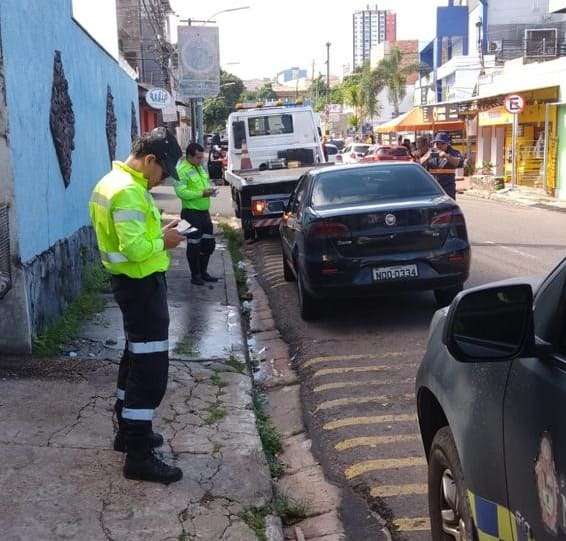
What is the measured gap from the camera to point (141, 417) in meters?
4.29

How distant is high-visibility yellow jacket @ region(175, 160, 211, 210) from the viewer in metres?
9.95

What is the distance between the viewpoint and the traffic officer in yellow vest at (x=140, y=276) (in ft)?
13.7

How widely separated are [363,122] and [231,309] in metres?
70.5

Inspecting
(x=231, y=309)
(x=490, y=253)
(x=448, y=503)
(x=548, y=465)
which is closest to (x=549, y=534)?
(x=548, y=465)

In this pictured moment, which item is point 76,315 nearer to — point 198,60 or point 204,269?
point 204,269

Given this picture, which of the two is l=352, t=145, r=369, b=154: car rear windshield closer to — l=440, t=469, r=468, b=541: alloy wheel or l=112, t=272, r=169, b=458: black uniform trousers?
l=112, t=272, r=169, b=458: black uniform trousers

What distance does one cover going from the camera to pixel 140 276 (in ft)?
13.9

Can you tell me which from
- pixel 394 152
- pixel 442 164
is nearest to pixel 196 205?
pixel 442 164

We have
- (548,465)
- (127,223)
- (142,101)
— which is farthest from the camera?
(142,101)

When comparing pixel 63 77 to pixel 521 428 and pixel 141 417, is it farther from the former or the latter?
pixel 521 428

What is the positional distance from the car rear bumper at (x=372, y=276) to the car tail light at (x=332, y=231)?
23 centimetres

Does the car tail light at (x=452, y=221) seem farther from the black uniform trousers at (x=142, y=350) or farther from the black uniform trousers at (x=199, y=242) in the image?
the black uniform trousers at (x=142, y=350)

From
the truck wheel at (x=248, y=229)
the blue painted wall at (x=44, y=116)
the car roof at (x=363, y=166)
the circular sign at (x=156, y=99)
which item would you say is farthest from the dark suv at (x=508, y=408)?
the circular sign at (x=156, y=99)

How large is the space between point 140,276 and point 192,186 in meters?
5.85
